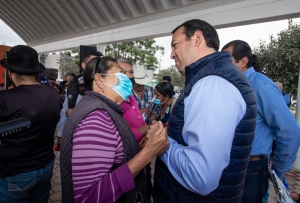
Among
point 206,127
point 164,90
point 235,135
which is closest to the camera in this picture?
point 206,127

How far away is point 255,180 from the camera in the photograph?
1949 mm

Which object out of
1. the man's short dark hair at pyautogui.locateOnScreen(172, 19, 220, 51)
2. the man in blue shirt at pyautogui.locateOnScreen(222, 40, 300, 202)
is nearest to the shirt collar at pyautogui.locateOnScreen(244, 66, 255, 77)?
the man in blue shirt at pyautogui.locateOnScreen(222, 40, 300, 202)

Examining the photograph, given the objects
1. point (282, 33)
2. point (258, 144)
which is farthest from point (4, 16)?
point (282, 33)

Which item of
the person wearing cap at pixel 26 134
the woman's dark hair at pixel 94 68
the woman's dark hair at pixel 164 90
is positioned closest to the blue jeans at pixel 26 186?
the person wearing cap at pixel 26 134

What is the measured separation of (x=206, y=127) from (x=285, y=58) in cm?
1336

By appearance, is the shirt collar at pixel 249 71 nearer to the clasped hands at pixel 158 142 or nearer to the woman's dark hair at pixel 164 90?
the clasped hands at pixel 158 142

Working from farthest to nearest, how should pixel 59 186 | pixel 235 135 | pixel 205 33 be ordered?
pixel 59 186
pixel 205 33
pixel 235 135

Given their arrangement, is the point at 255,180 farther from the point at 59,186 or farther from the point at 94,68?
the point at 59,186

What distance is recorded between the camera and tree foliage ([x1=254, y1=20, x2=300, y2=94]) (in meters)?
11.9

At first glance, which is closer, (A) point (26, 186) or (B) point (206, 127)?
(B) point (206, 127)

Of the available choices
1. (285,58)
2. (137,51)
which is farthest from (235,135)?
(137,51)

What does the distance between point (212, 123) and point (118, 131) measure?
533 millimetres

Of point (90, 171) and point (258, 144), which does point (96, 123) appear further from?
point (258, 144)

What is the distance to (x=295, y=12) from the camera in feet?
13.0
